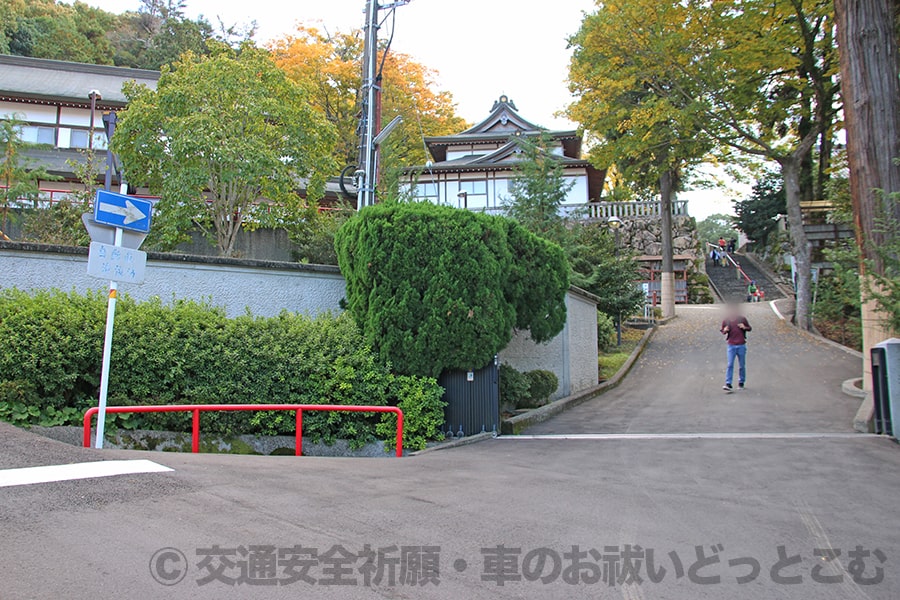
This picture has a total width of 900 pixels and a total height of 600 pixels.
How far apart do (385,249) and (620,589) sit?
6483 millimetres

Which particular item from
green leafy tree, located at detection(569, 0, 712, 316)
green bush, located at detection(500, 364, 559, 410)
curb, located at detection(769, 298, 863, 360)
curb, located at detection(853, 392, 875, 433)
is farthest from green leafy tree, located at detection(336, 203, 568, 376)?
green leafy tree, located at detection(569, 0, 712, 316)

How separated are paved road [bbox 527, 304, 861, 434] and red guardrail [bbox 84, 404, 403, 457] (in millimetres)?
3606

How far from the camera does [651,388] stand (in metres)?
16.9

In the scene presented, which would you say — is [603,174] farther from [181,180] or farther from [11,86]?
[11,86]

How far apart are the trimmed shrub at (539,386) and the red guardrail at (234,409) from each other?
4.42 meters

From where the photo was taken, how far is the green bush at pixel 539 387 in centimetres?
1323

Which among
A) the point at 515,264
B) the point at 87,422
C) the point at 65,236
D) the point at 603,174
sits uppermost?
the point at 603,174

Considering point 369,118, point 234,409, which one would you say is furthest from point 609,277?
point 234,409

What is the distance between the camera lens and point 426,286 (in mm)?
9828

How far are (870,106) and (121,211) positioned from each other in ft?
41.1

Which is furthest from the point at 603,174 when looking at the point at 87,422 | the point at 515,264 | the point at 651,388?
the point at 87,422

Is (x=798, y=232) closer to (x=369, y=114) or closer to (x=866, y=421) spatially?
(x=866, y=421)

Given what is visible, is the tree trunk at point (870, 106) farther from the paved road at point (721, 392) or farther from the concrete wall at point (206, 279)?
the concrete wall at point (206, 279)

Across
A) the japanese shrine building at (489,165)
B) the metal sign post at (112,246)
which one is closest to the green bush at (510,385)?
the metal sign post at (112,246)
